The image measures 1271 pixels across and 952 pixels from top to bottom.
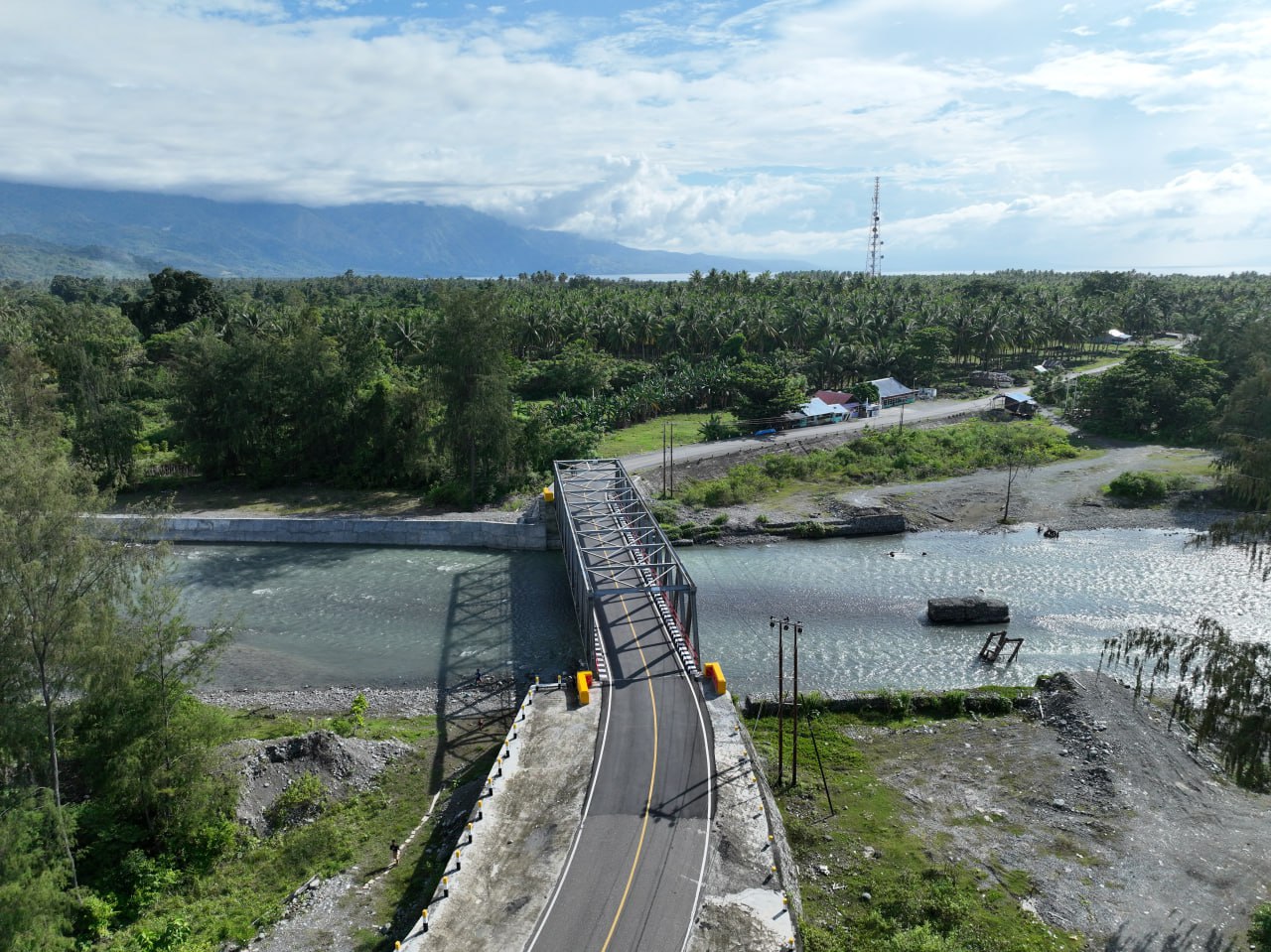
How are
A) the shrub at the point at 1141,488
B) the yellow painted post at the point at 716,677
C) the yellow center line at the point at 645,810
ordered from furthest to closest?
the shrub at the point at 1141,488, the yellow painted post at the point at 716,677, the yellow center line at the point at 645,810

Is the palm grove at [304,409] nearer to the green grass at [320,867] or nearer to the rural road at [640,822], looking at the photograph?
the green grass at [320,867]

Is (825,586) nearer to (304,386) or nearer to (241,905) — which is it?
(241,905)

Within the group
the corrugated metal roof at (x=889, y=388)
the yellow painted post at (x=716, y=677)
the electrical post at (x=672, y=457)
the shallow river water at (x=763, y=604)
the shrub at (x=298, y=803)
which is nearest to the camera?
the shrub at (x=298, y=803)

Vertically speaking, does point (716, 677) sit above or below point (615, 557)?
below

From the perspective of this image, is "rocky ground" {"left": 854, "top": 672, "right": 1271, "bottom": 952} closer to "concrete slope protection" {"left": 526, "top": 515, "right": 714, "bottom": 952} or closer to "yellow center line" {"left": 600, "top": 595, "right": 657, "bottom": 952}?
"concrete slope protection" {"left": 526, "top": 515, "right": 714, "bottom": 952}

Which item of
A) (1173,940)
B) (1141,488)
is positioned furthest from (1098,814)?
(1141,488)

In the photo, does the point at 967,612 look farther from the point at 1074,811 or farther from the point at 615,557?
the point at 615,557

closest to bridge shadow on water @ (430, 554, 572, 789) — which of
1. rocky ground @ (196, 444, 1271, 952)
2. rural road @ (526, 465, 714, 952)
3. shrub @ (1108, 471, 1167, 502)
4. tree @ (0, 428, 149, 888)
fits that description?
rocky ground @ (196, 444, 1271, 952)

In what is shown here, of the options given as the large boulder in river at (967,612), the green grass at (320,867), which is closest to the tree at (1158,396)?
the large boulder in river at (967,612)
